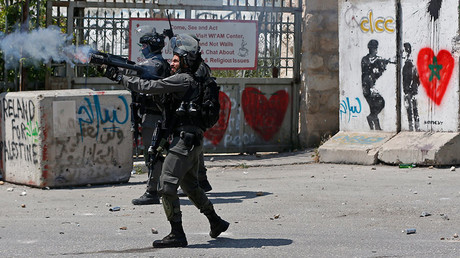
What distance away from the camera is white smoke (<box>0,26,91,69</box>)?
10.9 meters

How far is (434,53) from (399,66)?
64 cm

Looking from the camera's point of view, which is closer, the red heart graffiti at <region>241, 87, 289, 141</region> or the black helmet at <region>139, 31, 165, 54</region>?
the black helmet at <region>139, 31, 165, 54</region>

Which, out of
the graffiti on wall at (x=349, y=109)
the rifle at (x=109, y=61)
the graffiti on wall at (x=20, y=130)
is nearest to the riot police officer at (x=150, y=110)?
the rifle at (x=109, y=61)

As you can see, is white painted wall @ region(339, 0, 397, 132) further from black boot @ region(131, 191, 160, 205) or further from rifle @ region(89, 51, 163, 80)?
rifle @ region(89, 51, 163, 80)

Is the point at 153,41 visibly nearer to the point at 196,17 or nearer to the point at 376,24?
the point at 196,17

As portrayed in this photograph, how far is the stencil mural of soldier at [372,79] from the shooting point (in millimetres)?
12172

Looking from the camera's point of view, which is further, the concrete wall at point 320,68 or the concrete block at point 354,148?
the concrete wall at point 320,68

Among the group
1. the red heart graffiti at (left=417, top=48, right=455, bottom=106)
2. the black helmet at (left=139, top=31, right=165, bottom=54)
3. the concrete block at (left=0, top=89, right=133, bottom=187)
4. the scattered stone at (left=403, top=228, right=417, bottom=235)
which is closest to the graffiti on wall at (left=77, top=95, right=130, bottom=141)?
the concrete block at (left=0, top=89, right=133, bottom=187)

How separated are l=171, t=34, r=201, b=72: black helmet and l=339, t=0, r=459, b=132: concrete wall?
555 cm

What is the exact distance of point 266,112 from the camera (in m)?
13.8

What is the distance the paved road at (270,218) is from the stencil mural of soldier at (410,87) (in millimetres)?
901

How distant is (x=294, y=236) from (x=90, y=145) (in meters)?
4.15

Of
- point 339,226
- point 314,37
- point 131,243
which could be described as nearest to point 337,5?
point 314,37

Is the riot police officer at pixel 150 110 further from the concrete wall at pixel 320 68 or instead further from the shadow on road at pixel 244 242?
the concrete wall at pixel 320 68
